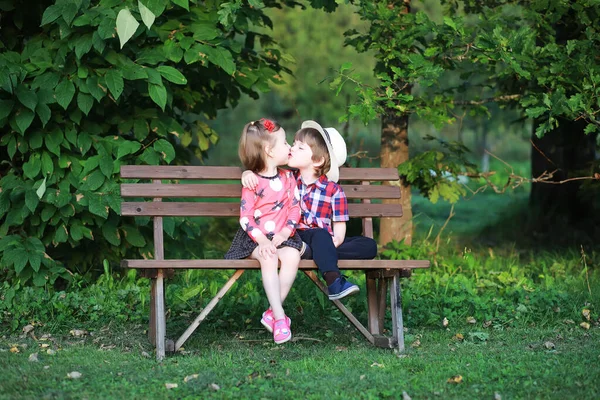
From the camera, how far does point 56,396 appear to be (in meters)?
3.65

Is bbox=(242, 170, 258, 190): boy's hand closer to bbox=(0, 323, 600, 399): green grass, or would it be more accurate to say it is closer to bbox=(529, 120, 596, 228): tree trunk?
bbox=(0, 323, 600, 399): green grass

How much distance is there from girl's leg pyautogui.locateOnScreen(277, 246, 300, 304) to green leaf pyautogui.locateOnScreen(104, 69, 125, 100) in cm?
138

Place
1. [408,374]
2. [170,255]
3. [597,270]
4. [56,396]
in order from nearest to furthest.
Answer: [56,396]
[408,374]
[170,255]
[597,270]

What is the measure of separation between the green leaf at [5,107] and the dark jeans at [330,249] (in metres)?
1.92

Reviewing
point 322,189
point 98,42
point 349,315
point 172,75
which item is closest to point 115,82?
point 98,42

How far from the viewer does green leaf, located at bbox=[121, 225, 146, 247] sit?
586cm

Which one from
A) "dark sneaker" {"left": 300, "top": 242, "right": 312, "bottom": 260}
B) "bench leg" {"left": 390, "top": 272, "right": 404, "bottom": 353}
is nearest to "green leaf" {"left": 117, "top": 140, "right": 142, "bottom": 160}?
"dark sneaker" {"left": 300, "top": 242, "right": 312, "bottom": 260}

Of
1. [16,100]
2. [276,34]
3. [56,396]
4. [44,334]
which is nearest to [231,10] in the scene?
[16,100]

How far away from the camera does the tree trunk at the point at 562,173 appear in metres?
8.29

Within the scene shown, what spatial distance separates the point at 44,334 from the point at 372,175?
2.17 meters

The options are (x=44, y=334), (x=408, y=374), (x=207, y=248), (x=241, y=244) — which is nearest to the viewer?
(x=408, y=374)

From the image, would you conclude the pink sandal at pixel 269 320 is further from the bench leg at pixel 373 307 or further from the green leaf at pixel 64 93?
the green leaf at pixel 64 93

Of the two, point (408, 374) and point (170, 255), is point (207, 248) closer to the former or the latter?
point (170, 255)

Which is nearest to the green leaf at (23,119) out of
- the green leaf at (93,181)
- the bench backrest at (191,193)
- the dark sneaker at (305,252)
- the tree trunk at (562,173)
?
the green leaf at (93,181)
